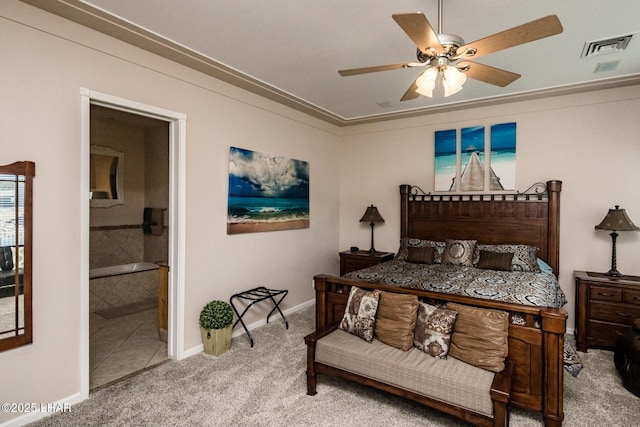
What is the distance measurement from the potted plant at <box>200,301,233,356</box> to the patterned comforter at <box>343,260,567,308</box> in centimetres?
134

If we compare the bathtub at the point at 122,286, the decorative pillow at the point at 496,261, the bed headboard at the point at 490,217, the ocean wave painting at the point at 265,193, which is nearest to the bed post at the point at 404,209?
the bed headboard at the point at 490,217

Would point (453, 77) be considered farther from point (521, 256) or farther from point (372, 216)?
point (372, 216)

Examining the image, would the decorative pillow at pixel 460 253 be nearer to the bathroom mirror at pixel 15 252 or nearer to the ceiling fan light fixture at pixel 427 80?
the ceiling fan light fixture at pixel 427 80

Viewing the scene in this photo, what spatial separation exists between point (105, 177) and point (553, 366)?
5871mm

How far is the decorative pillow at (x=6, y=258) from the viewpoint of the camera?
2.15 meters

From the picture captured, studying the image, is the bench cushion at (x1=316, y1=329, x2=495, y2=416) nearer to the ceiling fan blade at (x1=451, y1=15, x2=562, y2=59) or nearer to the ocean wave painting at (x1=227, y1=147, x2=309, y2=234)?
the ocean wave painting at (x1=227, y1=147, x2=309, y2=234)

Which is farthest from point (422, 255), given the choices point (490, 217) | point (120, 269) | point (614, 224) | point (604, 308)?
point (120, 269)

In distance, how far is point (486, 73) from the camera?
2.18m

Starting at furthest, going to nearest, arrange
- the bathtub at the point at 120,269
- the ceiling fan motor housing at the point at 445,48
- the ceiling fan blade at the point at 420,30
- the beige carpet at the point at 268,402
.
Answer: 1. the bathtub at the point at 120,269
2. the beige carpet at the point at 268,402
3. the ceiling fan motor housing at the point at 445,48
4. the ceiling fan blade at the point at 420,30

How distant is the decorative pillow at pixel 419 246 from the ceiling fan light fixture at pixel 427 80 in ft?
8.58

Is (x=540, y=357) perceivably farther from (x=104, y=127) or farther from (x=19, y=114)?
(x=104, y=127)

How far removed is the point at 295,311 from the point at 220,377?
6.14 ft

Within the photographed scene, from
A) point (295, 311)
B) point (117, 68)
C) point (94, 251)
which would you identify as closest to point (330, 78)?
point (117, 68)

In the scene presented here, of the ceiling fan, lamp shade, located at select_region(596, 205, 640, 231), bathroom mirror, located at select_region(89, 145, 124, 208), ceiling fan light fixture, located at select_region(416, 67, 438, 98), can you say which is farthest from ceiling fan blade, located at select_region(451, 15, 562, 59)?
bathroom mirror, located at select_region(89, 145, 124, 208)
